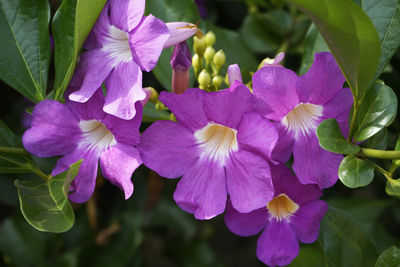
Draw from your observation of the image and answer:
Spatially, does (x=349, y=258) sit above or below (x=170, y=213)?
above

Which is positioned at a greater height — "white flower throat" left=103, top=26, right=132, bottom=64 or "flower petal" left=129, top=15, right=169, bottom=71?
"flower petal" left=129, top=15, right=169, bottom=71

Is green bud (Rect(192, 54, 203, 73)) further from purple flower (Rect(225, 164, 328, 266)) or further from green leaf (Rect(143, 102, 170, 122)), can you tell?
purple flower (Rect(225, 164, 328, 266))

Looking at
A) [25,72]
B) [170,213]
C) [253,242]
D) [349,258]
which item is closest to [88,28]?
[25,72]

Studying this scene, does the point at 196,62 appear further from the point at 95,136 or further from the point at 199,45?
the point at 95,136

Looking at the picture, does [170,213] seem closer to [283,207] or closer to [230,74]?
[283,207]

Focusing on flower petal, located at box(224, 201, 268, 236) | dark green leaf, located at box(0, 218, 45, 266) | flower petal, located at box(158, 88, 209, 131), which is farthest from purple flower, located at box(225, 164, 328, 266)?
dark green leaf, located at box(0, 218, 45, 266)

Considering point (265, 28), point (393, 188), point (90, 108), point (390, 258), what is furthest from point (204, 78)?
point (265, 28)

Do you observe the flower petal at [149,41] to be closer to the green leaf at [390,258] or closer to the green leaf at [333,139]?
the green leaf at [333,139]

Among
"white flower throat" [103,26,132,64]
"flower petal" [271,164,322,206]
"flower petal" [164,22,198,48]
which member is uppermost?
"flower petal" [164,22,198,48]
